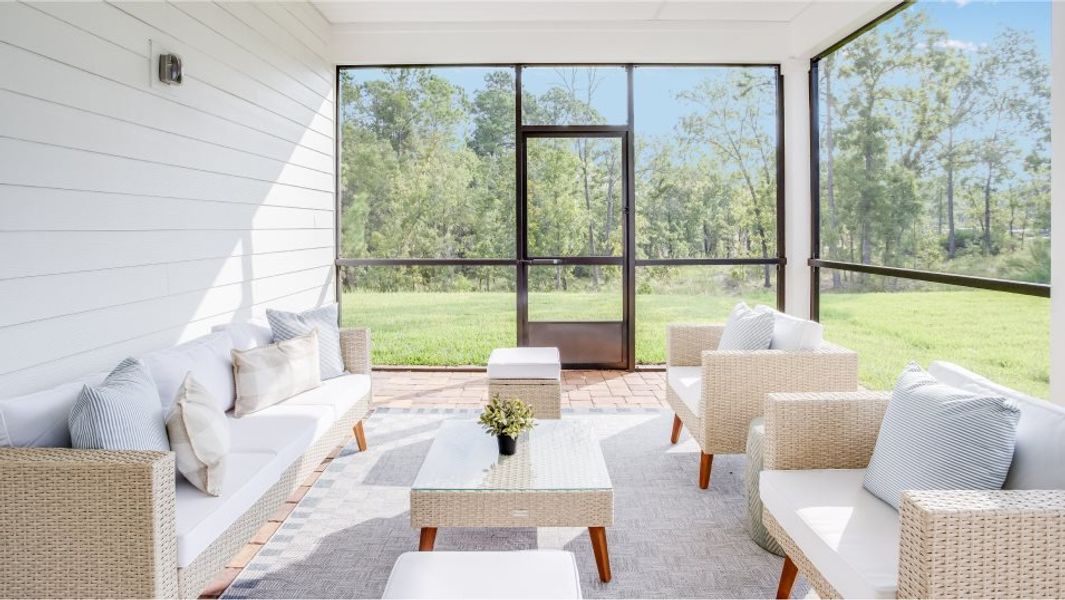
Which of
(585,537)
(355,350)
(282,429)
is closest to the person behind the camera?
(585,537)

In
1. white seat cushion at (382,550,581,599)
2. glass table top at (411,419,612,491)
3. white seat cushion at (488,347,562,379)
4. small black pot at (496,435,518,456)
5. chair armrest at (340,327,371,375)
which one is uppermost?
chair armrest at (340,327,371,375)

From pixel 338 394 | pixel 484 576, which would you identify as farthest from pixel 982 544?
pixel 338 394

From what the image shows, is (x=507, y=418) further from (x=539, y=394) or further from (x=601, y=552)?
(x=539, y=394)

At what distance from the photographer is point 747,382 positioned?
3.19 meters

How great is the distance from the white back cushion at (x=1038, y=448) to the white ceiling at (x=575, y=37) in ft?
14.6

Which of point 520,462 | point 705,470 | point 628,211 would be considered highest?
point 628,211

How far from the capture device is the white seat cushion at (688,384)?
3.47 m

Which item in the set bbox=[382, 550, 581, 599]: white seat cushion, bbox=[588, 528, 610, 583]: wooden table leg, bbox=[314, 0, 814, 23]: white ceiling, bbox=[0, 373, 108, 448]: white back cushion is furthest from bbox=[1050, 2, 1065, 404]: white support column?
bbox=[0, 373, 108, 448]: white back cushion

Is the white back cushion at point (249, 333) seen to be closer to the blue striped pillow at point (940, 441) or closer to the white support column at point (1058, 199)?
the blue striped pillow at point (940, 441)

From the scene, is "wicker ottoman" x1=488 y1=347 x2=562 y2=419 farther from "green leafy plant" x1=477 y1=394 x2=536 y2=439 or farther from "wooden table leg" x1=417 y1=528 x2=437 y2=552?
"wooden table leg" x1=417 y1=528 x2=437 y2=552

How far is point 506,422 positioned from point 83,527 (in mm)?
1419

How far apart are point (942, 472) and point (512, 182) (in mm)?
4641

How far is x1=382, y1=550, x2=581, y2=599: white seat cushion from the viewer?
5.45 feet

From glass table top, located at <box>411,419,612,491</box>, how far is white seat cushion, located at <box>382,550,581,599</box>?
531 mm
